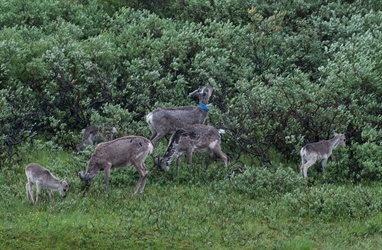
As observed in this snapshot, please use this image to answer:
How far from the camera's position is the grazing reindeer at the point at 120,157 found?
1646 centimetres

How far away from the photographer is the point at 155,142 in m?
18.9

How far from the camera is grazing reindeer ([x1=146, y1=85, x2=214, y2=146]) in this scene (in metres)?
18.8

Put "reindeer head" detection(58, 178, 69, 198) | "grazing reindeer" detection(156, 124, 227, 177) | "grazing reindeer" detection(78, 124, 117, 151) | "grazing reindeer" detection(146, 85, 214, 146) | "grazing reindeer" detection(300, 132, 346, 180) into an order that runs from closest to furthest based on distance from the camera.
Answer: "reindeer head" detection(58, 178, 69, 198)
"grazing reindeer" detection(156, 124, 227, 177)
"grazing reindeer" detection(300, 132, 346, 180)
"grazing reindeer" detection(146, 85, 214, 146)
"grazing reindeer" detection(78, 124, 117, 151)

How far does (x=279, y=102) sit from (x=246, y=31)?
5.14 meters

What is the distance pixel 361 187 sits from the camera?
17250mm

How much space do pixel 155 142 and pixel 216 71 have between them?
3.43 meters

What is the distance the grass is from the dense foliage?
1.94 meters

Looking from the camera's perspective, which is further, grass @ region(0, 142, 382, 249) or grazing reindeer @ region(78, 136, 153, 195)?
grazing reindeer @ region(78, 136, 153, 195)

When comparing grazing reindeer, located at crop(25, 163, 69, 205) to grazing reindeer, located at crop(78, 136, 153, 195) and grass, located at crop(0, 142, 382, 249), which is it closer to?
grass, located at crop(0, 142, 382, 249)

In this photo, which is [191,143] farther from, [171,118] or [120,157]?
[120,157]

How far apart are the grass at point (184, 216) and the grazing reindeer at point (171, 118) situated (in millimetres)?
1538

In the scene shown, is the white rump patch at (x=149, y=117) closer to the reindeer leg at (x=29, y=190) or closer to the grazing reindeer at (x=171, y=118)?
the grazing reindeer at (x=171, y=118)

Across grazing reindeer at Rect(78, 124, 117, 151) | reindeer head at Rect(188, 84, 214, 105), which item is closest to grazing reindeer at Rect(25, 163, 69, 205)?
grazing reindeer at Rect(78, 124, 117, 151)

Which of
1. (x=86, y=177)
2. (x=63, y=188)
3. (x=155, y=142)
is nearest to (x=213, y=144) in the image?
(x=155, y=142)
